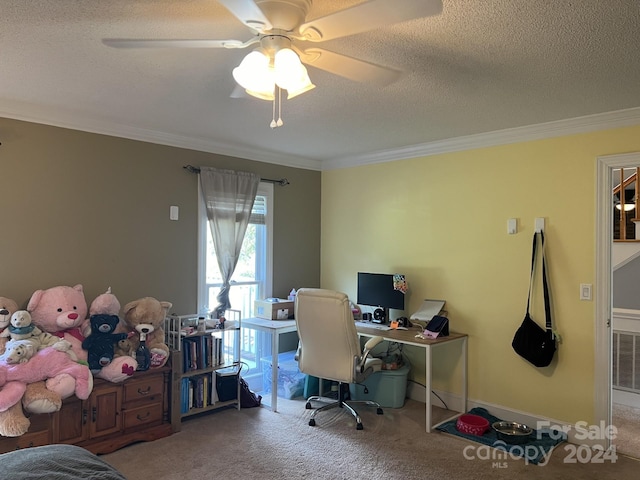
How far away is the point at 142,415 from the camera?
11.0 ft

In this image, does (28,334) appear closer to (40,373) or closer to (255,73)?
(40,373)

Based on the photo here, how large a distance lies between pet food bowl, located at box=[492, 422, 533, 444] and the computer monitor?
1.24 m

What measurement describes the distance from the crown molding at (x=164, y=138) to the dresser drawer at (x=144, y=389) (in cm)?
189

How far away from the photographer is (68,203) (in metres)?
3.44

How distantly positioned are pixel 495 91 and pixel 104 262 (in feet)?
9.96

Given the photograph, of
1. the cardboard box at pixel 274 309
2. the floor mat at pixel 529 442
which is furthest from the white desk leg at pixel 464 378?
the cardboard box at pixel 274 309

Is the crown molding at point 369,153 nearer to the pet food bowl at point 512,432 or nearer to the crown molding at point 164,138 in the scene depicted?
the crown molding at point 164,138

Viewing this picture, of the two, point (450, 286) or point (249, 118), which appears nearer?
point (249, 118)

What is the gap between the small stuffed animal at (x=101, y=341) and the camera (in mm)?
3168

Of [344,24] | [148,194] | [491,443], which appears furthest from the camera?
[148,194]

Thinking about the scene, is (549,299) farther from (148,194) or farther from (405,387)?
(148,194)

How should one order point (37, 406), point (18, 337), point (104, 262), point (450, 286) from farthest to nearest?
point (450, 286), point (104, 262), point (18, 337), point (37, 406)

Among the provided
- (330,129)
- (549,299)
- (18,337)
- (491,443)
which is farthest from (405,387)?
(18,337)

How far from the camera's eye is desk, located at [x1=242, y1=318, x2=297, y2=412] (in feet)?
13.1
